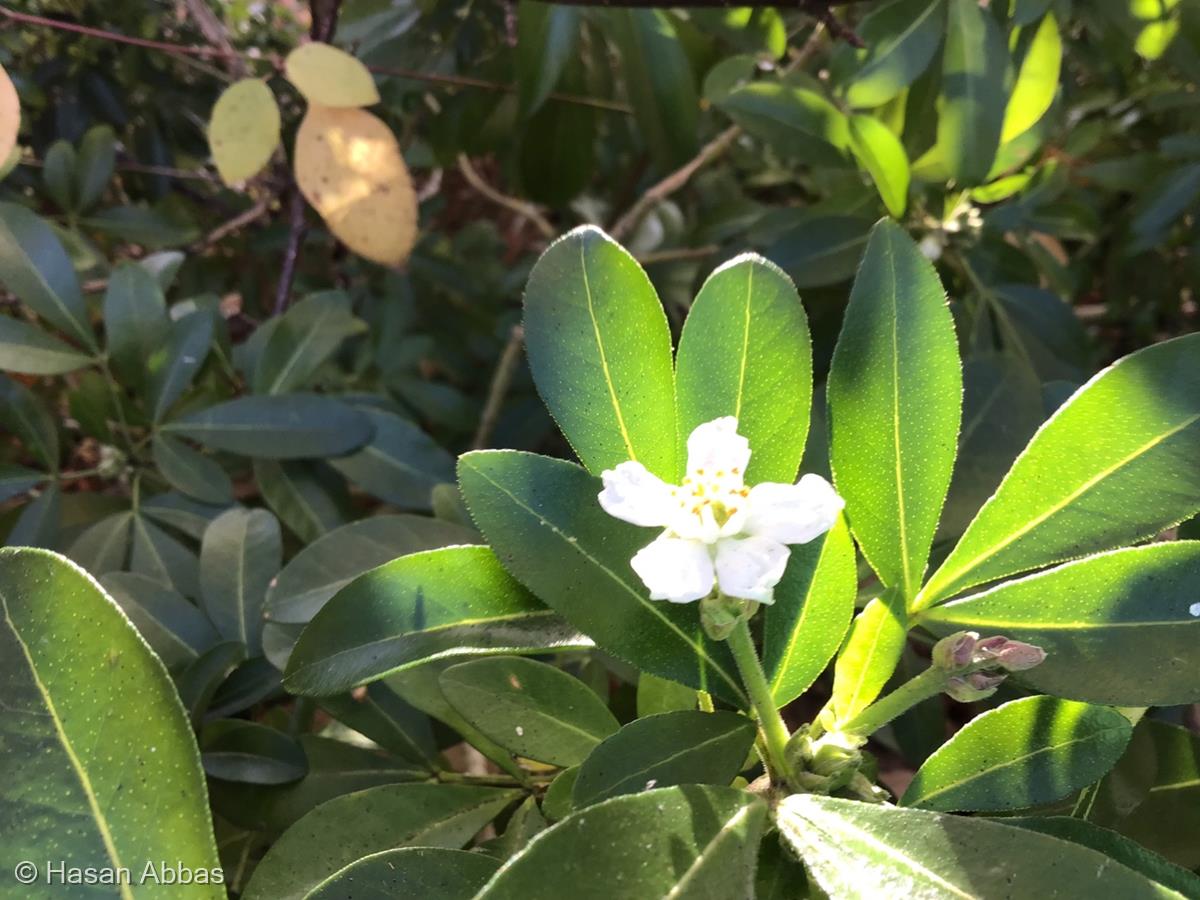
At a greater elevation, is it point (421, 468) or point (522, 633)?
point (522, 633)

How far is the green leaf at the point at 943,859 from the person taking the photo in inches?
12.7

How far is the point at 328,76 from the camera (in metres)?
0.80

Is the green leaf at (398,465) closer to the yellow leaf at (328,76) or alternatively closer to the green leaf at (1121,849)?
the yellow leaf at (328,76)

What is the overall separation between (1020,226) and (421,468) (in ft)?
2.98

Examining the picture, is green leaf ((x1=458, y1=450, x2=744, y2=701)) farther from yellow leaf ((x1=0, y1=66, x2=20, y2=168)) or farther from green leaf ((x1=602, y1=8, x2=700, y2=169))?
green leaf ((x1=602, y1=8, x2=700, y2=169))

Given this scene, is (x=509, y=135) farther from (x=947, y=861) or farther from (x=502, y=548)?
(x=947, y=861)

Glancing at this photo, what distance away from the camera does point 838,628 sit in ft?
1.38

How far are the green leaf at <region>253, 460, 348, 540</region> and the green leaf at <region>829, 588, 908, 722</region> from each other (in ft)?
1.95

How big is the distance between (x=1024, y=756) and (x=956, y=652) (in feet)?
0.33

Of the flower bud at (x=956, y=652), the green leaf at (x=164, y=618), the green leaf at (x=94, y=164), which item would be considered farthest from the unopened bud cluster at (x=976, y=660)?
the green leaf at (x=94, y=164)

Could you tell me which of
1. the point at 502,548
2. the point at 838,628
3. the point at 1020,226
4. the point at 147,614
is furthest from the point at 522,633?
the point at 1020,226

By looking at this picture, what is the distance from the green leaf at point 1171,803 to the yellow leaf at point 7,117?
92cm

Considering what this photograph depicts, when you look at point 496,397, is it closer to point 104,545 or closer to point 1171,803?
point 104,545

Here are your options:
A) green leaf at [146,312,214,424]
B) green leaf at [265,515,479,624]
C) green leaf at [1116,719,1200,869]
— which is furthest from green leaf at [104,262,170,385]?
green leaf at [1116,719,1200,869]
